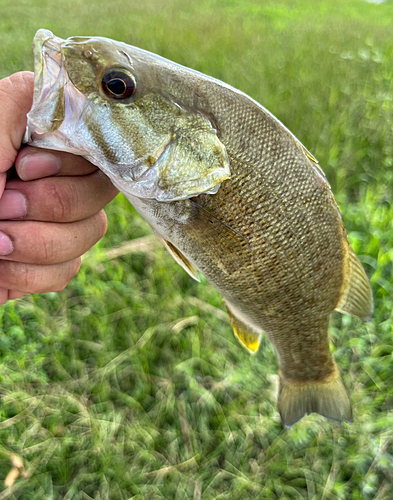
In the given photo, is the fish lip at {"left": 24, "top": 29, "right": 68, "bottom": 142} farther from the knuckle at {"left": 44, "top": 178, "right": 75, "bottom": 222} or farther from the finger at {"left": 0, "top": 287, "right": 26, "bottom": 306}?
the finger at {"left": 0, "top": 287, "right": 26, "bottom": 306}

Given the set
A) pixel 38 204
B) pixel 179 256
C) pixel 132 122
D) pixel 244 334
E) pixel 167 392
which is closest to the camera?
pixel 132 122

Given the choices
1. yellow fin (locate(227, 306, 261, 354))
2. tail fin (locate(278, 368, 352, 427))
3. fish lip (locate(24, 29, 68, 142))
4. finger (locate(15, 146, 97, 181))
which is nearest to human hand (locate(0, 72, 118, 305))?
finger (locate(15, 146, 97, 181))

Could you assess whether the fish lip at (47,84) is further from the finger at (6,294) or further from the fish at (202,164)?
the finger at (6,294)

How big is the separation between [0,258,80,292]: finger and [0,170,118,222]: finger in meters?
0.16

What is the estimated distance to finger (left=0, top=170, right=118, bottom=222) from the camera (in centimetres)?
98

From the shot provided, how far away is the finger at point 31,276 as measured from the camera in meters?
1.08

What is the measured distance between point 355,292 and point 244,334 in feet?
1.32

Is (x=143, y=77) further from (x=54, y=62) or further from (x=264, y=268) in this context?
(x=264, y=268)

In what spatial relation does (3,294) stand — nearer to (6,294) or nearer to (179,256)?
(6,294)

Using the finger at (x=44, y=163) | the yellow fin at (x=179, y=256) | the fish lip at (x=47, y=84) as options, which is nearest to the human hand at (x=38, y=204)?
the finger at (x=44, y=163)

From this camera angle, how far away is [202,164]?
90 cm

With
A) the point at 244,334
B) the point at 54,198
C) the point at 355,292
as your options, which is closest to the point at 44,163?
the point at 54,198

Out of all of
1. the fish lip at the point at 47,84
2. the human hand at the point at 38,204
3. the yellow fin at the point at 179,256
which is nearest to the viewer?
the fish lip at the point at 47,84

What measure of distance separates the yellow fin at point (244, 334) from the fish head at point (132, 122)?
58 cm
